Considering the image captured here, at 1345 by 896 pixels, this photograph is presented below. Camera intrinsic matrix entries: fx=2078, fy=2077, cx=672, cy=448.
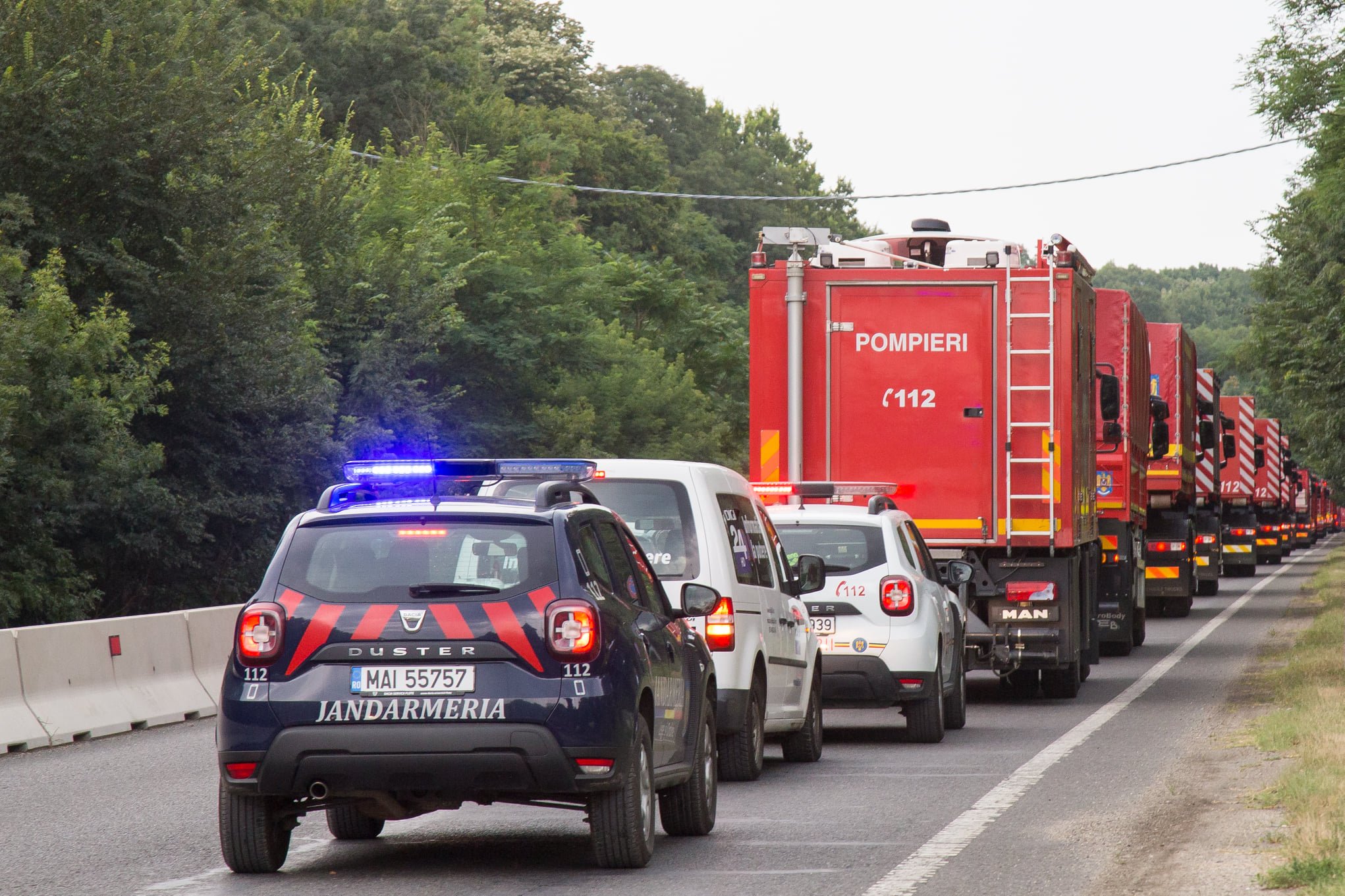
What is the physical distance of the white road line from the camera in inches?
321

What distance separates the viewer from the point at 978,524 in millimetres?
16953

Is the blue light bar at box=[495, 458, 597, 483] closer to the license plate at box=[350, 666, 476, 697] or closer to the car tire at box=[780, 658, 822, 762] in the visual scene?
the license plate at box=[350, 666, 476, 697]

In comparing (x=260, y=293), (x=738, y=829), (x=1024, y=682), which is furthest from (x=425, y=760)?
(x=260, y=293)

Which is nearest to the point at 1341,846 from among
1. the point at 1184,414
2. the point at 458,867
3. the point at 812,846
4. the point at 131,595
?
the point at 812,846

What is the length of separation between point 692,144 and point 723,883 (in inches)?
3421

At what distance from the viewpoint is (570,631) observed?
7.97 m

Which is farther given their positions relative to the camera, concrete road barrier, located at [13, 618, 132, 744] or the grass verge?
concrete road barrier, located at [13, 618, 132, 744]

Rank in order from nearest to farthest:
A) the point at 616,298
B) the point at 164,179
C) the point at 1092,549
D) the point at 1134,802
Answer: the point at 1134,802
the point at 1092,549
the point at 164,179
the point at 616,298

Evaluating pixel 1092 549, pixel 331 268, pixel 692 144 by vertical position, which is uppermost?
pixel 692 144

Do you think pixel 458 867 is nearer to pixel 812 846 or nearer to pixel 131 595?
pixel 812 846

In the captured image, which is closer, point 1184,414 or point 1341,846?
point 1341,846

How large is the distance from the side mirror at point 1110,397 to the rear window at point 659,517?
953 cm

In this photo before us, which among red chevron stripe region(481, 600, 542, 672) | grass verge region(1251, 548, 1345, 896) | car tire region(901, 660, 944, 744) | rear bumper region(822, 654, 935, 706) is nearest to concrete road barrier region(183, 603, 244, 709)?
rear bumper region(822, 654, 935, 706)

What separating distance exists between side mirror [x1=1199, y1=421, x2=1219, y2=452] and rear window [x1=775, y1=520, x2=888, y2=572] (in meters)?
18.5
